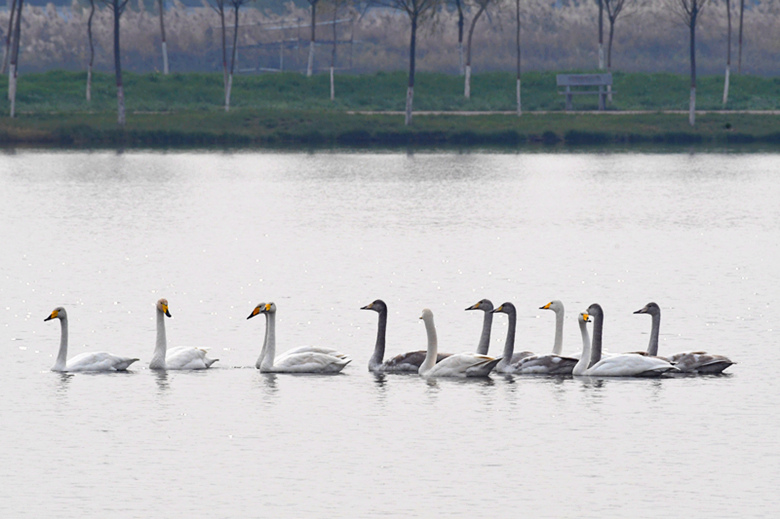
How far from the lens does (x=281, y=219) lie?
43906mm

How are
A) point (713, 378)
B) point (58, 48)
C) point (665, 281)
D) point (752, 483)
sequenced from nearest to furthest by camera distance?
1. point (752, 483)
2. point (713, 378)
3. point (665, 281)
4. point (58, 48)

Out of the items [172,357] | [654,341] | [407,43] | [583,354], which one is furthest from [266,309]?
[407,43]

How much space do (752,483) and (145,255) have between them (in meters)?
21.8

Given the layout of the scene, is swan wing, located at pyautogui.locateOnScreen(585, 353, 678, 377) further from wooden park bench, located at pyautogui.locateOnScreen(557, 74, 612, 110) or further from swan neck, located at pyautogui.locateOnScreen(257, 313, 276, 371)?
wooden park bench, located at pyautogui.locateOnScreen(557, 74, 612, 110)

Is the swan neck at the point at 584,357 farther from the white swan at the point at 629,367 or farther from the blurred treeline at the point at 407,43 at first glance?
the blurred treeline at the point at 407,43

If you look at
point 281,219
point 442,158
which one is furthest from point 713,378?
point 442,158

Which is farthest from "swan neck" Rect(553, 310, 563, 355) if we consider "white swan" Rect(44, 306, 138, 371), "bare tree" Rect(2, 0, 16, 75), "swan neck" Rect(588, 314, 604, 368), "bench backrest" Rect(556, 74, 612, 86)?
"bare tree" Rect(2, 0, 16, 75)

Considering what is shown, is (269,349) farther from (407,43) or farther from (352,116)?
(407,43)

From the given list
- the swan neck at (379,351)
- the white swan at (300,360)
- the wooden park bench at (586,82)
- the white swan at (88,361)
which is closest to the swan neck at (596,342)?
the swan neck at (379,351)

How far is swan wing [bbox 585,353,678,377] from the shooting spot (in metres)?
20.2

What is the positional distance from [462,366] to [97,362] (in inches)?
205

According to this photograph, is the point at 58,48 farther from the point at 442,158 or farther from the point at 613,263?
the point at 613,263

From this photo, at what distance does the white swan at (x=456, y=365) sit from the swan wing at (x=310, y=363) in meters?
1.21

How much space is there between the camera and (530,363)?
808 inches
